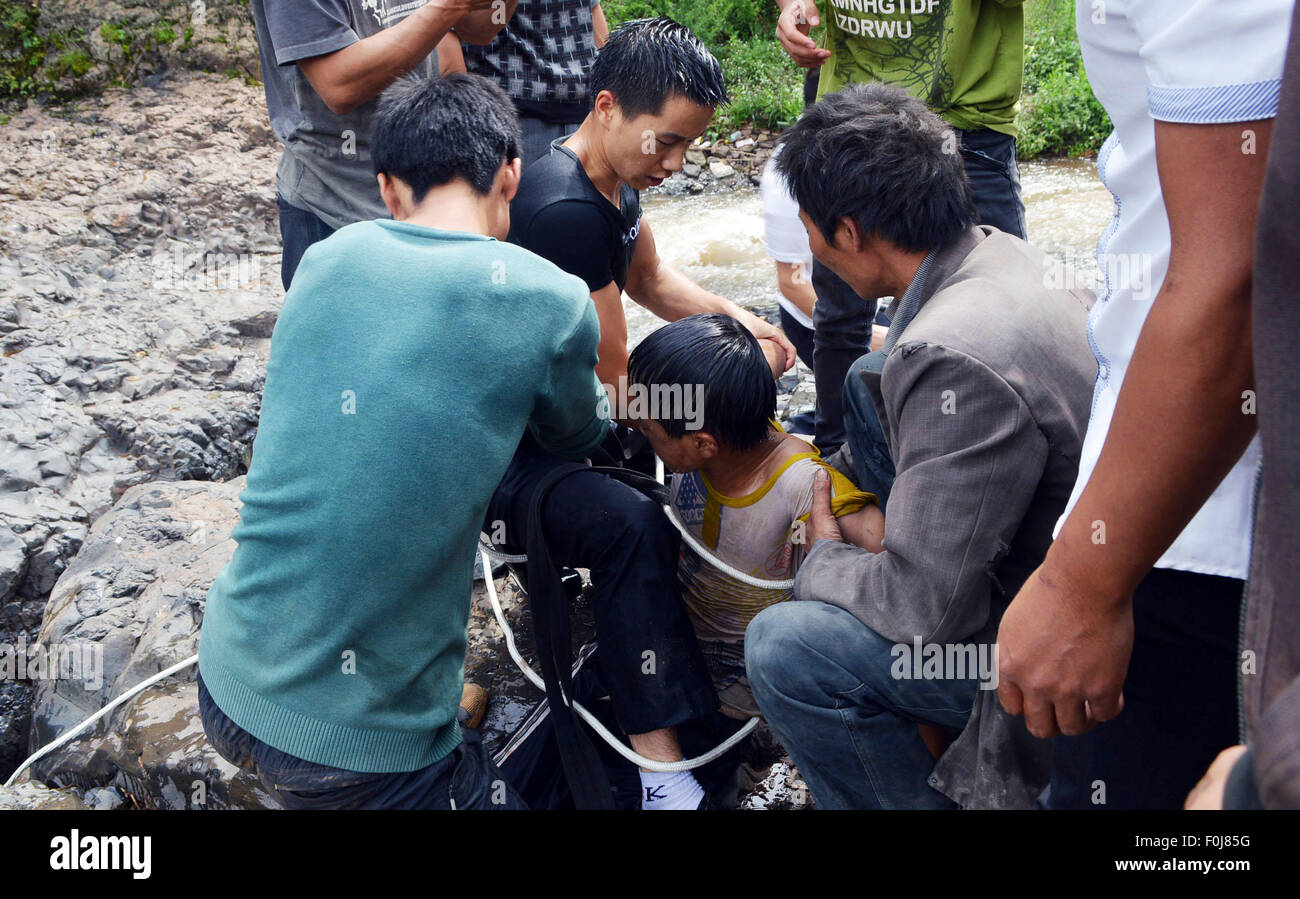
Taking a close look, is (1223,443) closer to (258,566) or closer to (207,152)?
(258,566)

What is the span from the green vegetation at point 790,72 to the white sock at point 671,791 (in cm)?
590

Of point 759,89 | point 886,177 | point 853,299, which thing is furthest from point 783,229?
point 759,89

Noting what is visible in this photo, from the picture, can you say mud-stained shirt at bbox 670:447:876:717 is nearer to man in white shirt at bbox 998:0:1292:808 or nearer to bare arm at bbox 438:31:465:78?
man in white shirt at bbox 998:0:1292:808

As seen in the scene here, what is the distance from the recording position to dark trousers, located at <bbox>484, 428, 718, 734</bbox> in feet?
8.11

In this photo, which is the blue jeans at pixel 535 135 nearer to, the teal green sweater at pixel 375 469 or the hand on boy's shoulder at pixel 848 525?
the teal green sweater at pixel 375 469

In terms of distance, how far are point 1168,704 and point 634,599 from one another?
122cm

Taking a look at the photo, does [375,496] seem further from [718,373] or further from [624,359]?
[624,359]

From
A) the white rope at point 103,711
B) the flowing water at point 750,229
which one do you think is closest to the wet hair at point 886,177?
the white rope at point 103,711

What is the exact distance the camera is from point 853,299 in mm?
3564

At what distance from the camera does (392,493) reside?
75.8 inches

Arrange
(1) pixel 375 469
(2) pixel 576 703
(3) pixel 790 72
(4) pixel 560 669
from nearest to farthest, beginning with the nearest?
(1) pixel 375 469 → (4) pixel 560 669 → (2) pixel 576 703 → (3) pixel 790 72

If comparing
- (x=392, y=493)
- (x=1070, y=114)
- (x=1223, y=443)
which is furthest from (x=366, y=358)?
(x=1070, y=114)

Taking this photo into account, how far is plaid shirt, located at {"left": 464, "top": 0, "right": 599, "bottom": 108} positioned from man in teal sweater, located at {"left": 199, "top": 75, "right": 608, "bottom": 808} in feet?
5.99

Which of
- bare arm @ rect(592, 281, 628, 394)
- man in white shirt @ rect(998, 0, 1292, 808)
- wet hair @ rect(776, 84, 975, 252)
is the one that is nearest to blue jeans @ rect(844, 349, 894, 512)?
wet hair @ rect(776, 84, 975, 252)
